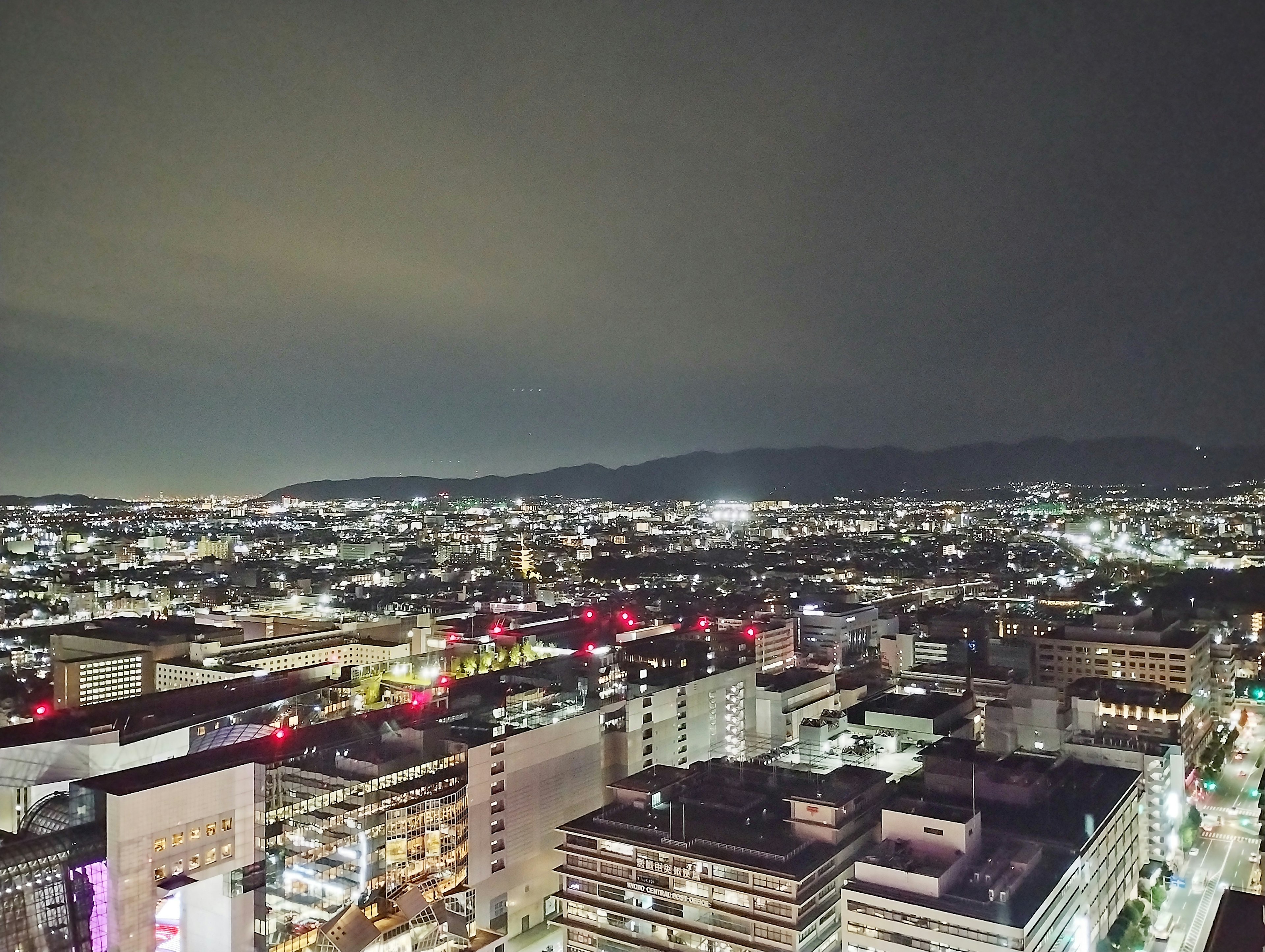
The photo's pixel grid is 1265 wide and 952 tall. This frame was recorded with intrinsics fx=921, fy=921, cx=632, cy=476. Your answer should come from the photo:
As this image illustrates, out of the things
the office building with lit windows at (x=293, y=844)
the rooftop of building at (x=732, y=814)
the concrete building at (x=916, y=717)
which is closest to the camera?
the office building with lit windows at (x=293, y=844)

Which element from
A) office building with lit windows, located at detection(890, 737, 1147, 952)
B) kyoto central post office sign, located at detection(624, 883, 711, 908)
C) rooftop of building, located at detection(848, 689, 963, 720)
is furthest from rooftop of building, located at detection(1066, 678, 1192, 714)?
kyoto central post office sign, located at detection(624, 883, 711, 908)

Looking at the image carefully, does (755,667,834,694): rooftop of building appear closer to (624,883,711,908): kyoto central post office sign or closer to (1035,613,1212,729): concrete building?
(1035,613,1212,729): concrete building

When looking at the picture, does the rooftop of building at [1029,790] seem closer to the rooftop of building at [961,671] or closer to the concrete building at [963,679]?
the concrete building at [963,679]

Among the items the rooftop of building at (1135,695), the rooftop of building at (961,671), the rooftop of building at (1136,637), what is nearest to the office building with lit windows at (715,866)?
the rooftop of building at (1135,695)

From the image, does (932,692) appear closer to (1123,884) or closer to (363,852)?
(1123,884)

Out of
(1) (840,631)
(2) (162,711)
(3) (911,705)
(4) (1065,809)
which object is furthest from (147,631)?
(4) (1065,809)

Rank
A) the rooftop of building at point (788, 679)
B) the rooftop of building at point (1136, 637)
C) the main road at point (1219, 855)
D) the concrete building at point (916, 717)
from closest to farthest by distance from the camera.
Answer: the main road at point (1219, 855) < the concrete building at point (916, 717) < the rooftop of building at point (788, 679) < the rooftop of building at point (1136, 637)

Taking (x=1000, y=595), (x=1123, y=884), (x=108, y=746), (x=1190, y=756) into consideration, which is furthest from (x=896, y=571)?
(x=108, y=746)

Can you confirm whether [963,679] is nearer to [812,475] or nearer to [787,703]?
[787,703]
